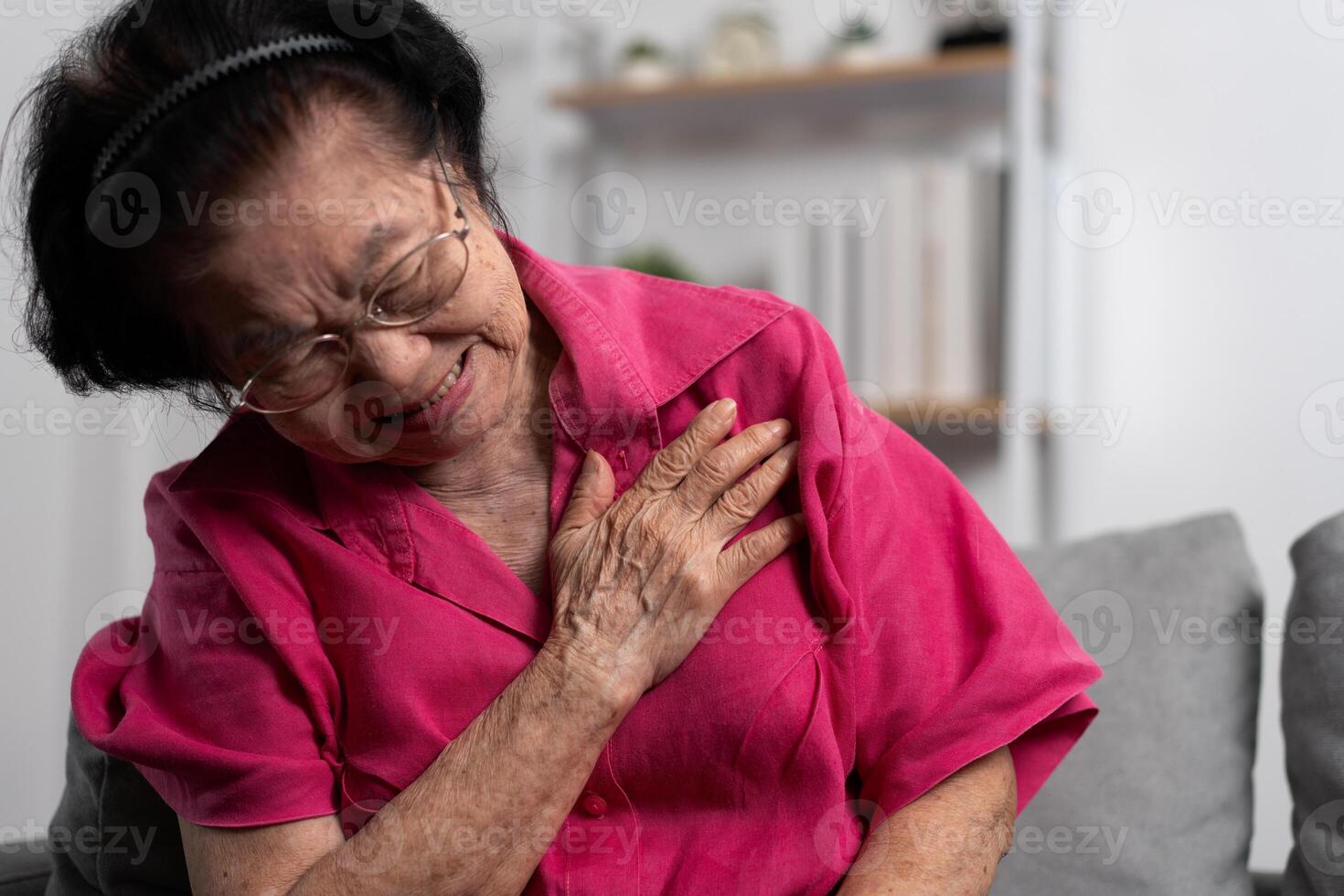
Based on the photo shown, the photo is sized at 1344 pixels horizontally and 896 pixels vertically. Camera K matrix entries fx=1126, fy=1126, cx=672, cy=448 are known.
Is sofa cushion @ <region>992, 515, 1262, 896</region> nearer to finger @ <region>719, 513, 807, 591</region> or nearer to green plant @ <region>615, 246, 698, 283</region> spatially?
finger @ <region>719, 513, 807, 591</region>

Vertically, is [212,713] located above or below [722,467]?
below

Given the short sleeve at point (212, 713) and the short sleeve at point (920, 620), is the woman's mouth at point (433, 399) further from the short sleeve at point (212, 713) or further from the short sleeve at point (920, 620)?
the short sleeve at point (920, 620)

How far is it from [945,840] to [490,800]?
41 cm

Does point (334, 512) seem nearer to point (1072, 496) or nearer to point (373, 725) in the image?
point (373, 725)

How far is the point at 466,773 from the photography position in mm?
1018

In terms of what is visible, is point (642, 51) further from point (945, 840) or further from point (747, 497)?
point (945, 840)

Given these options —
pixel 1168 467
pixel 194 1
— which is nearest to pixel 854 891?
pixel 194 1

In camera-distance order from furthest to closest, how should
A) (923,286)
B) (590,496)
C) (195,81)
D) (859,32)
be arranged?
(859,32) < (923,286) < (590,496) < (195,81)

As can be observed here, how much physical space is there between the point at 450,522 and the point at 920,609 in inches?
18.4

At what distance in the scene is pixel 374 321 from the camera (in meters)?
0.95

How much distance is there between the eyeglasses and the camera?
37.3 inches

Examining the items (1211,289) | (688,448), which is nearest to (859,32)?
(1211,289)

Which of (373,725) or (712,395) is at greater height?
(712,395)

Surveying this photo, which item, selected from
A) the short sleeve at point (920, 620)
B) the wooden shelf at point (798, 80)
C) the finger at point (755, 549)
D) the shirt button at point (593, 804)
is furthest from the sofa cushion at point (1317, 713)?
the wooden shelf at point (798, 80)
